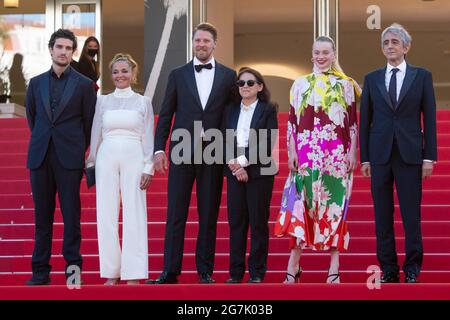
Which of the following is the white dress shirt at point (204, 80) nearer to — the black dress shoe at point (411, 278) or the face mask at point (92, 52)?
the black dress shoe at point (411, 278)

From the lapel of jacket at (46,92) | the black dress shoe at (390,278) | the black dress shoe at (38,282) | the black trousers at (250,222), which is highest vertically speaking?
the lapel of jacket at (46,92)

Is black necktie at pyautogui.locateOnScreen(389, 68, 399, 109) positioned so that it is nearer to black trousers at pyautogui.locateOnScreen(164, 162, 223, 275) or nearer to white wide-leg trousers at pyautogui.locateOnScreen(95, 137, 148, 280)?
black trousers at pyautogui.locateOnScreen(164, 162, 223, 275)

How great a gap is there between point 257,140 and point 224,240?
67.2 inches

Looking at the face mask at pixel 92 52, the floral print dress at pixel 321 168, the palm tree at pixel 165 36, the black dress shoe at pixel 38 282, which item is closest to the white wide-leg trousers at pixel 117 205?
the black dress shoe at pixel 38 282

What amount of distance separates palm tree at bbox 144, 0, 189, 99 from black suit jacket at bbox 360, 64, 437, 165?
7.72m

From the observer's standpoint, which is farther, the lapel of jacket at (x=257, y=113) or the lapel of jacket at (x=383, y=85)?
the lapel of jacket at (x=257, y=113)

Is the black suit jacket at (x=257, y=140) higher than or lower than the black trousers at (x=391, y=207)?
higher

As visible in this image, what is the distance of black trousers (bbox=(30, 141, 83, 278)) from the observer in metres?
7.85

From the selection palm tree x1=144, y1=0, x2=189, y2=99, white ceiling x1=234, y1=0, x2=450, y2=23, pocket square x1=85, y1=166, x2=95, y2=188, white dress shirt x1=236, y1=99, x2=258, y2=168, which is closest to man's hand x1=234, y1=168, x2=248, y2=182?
white dress shirt x1=236, y1=99, x2=258, y2=168

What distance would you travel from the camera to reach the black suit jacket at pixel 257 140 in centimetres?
782

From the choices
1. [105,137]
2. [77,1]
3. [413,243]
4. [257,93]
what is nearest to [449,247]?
[413,243]

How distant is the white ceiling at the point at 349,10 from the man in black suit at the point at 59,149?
10.7 metres

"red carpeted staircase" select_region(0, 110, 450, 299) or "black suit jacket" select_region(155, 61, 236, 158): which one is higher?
"black suit jacket" select_region(155, 61, 236, 158)
